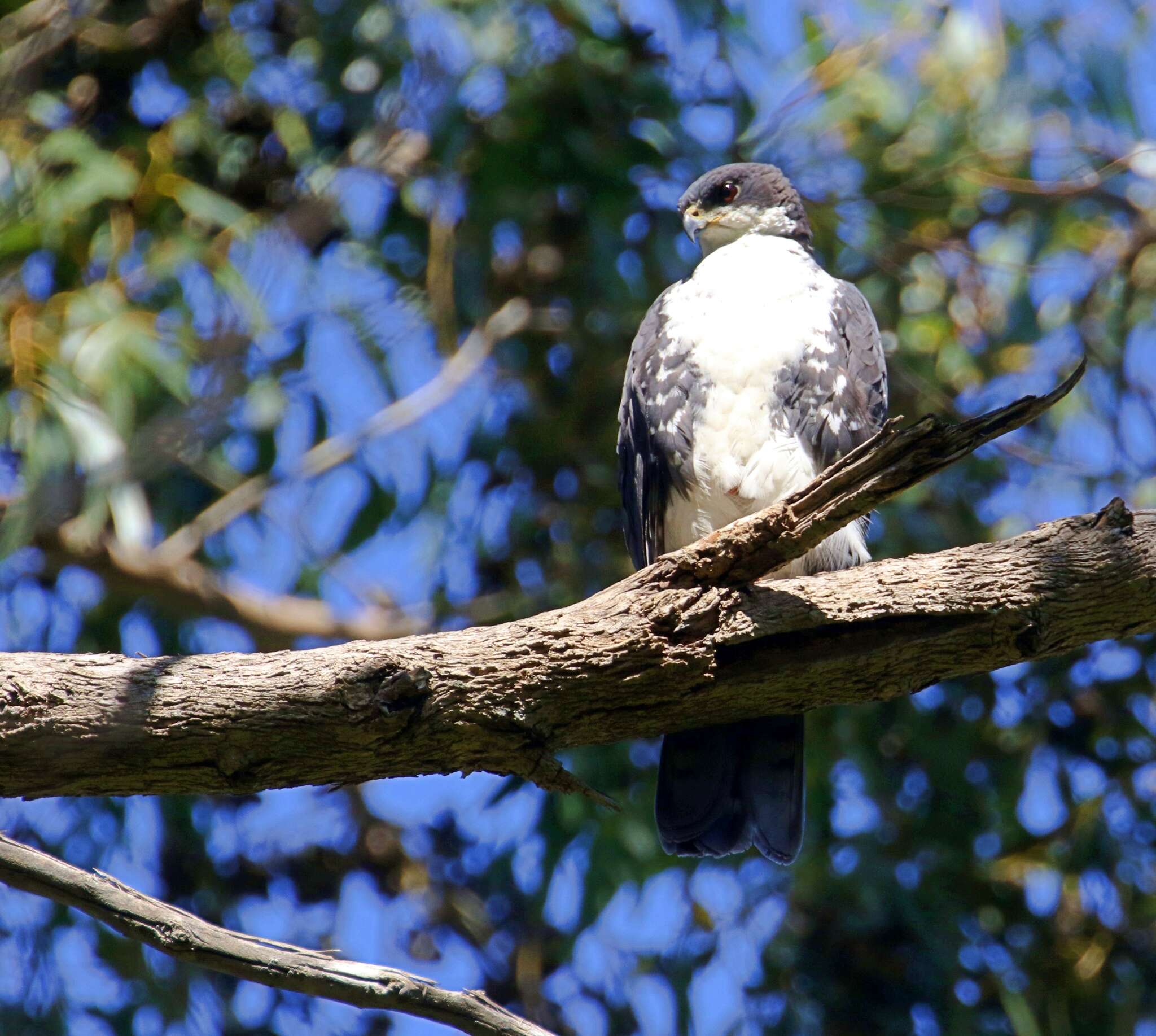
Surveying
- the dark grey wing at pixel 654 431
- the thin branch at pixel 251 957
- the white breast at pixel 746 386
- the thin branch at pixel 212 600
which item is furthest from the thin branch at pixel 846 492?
the thin branch at pixel 212 600

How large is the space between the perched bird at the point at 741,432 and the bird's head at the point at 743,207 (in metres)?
0.20

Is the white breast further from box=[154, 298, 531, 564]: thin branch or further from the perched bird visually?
box=[154, 298, 531, 564]: thin branch

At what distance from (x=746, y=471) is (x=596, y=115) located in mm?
1876

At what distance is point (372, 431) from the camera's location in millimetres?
5156

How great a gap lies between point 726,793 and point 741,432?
2.79ft

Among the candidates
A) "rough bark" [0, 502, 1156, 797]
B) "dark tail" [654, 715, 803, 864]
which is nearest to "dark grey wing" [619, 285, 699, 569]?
"dark tail" [654, 715, 803, 864]

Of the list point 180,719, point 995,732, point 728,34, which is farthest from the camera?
point 995,732

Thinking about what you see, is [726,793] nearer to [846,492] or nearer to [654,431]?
[654,431]

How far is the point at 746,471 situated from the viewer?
3492 millimetres

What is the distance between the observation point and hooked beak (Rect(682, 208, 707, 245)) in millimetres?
4191

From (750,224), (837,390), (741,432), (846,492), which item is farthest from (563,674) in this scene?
(750,224)

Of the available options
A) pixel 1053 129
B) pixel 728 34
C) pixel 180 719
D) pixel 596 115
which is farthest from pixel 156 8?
pixel 180 719

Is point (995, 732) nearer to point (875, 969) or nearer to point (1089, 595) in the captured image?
point (875, 969)

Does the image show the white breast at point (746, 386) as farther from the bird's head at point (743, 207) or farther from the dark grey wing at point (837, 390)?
the bird's head at point (743, 207)
